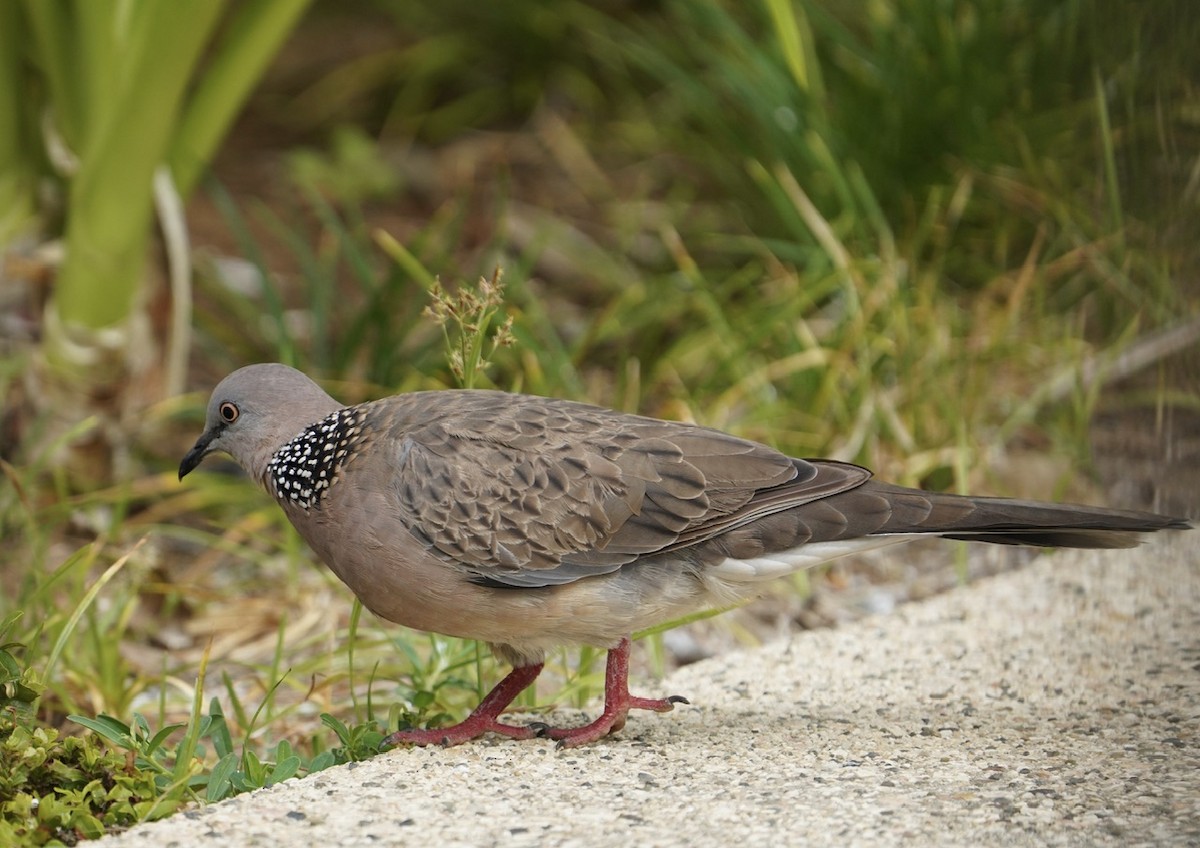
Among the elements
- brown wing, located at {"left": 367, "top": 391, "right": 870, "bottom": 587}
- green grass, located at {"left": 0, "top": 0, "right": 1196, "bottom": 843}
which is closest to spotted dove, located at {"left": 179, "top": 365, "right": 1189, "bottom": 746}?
brown wing, located at {"left": 367, "top": 391, "right": 870, "bottom": 587}

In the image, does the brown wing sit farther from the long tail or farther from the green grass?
the green grass

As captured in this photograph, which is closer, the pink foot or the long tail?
the long tail

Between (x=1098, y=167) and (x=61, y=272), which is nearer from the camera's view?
(x=1098, y=167)

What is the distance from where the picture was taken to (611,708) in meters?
3.33

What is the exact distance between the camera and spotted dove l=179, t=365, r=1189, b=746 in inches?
127

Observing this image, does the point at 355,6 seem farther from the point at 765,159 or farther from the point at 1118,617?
the point at 1118,617

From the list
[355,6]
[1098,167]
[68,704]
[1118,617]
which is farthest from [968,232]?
[355,6]

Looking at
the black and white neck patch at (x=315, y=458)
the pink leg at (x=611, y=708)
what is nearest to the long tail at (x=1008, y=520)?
the pink leg at (x=611, y=708)

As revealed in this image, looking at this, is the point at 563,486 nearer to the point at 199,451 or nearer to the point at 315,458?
the point at 315,458

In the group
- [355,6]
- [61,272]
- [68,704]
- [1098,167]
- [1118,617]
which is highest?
[355,6]

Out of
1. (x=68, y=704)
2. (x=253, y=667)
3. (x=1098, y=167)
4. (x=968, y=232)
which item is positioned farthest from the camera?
(x=968, y=232)

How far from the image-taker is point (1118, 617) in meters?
4.12

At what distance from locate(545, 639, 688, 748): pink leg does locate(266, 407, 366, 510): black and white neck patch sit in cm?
80

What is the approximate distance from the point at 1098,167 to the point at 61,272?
3.58 meters
